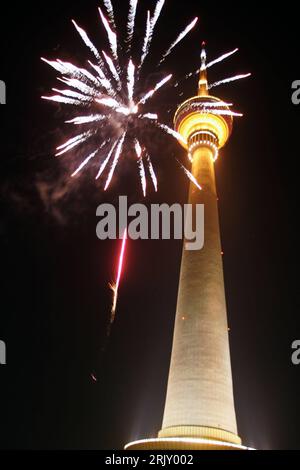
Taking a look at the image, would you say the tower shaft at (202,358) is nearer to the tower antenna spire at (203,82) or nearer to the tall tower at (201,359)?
the tall tower at (201,359)

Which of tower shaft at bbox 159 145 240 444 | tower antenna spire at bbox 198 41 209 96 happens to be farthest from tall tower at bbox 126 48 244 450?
tower antenna spire at bbox 198 41 209 96

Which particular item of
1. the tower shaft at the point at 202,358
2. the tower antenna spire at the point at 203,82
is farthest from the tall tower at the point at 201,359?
the tower antenna spire at the point at 203,82

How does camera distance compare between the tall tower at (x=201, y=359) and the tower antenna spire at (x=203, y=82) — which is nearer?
the tall tower at (x=201, y=359)

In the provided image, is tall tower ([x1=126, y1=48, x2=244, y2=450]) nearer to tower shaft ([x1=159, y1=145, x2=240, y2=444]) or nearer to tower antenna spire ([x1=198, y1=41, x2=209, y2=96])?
tower shaft ([x1=159, y1=145, x2=240, y2=444])

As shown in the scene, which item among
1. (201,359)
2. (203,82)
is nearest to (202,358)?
(201,359)

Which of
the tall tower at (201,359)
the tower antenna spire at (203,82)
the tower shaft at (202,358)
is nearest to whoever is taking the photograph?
the tall tower at (201,359)

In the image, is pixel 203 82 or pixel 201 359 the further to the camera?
pixel 203 82

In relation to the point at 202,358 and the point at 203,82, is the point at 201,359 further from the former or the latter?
the point at 203,82
